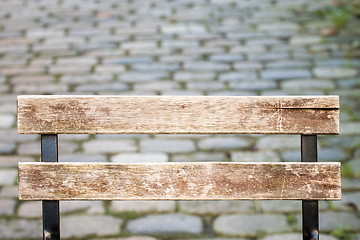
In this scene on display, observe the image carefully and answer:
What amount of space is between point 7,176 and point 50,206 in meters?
1.80

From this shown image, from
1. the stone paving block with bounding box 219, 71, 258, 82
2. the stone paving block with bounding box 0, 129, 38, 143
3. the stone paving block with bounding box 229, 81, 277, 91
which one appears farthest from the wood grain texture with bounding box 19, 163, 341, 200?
the stone paving block with bounding box 219, 71, 258, 82

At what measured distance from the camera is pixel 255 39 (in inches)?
222

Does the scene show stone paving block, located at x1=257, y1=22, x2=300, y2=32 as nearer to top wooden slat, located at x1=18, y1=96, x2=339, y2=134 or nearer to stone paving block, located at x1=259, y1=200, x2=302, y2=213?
stone paving block, located at x1=259, y1=200, x2=302, y2=213

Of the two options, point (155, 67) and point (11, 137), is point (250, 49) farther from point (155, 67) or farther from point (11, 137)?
point (11, 137)

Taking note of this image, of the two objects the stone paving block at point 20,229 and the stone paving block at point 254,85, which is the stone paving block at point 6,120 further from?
the stone paving block at point 254,85

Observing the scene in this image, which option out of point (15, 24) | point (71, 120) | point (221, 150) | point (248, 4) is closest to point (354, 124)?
point (221, 150)

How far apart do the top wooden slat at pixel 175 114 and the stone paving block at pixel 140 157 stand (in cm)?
189

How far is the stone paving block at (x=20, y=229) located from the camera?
8.75ft

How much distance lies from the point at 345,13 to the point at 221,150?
3397 mm

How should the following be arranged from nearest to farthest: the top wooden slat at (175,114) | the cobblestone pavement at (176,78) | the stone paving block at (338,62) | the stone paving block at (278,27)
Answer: the top wooden slat at (175,114) → the cobblestone pavement at (176,78) → the stone paving block at (338,62) → the stone paving block at (278,27)

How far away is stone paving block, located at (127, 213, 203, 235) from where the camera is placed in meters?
2.72

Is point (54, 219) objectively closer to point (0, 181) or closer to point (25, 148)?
point (0, 181)

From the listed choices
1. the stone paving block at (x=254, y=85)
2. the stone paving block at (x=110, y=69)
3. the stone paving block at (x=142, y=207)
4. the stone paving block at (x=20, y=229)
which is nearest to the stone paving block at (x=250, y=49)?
the stone paving block at (x=254, y=85)

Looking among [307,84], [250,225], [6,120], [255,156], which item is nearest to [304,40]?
[307,84]
